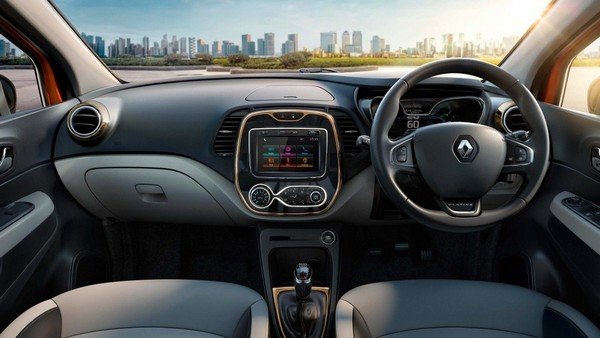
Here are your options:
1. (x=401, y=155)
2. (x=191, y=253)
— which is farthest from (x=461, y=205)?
(x=191, y=253)

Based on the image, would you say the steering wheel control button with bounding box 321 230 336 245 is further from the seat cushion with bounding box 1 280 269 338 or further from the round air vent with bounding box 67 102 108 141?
the round air vent with bounding box 67 102 108 141

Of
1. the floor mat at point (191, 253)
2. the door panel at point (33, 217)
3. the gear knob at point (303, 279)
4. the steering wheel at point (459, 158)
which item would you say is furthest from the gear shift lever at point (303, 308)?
the door panel at point (33, 217)

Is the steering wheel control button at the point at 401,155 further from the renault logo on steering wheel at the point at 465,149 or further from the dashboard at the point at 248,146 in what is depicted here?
the dashboard at the point at 248,146

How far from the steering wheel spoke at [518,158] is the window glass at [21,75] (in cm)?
200

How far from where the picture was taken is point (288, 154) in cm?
231

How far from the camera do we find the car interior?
69.1 inches

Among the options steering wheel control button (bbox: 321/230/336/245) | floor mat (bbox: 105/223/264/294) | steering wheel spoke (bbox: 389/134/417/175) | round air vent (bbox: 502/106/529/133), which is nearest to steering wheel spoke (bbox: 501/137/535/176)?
steering wheel spoke (bbox: 389/134/417/175)

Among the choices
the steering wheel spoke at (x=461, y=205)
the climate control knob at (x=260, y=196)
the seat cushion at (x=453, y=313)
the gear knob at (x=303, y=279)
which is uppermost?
the steering wheel spoke at (x=461, y=205)

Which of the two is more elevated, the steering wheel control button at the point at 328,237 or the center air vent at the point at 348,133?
the center air vent at the point at 348,133

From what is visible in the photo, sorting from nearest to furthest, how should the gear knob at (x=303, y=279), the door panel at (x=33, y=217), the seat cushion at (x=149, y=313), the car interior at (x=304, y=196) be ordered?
the seat cushion at (x=149, y=313) < the car interior at (x=304, y=196) < the door panel at (x=33, y=217) < the gear knob at (x=303, y=279)

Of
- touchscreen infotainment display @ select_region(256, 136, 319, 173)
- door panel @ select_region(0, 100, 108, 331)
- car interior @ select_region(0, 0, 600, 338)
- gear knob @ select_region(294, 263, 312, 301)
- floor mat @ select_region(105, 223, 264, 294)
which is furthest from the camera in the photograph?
floor mat @ select_region(105, 223, 264, 294)

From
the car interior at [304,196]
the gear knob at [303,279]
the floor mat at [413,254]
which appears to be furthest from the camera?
the floor mat at [413,254]

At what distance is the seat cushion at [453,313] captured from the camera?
1.65 m

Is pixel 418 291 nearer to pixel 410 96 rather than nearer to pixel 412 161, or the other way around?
pixel 412 161
